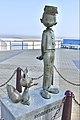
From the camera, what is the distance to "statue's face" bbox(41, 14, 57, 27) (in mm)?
3465

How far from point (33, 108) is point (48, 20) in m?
1.42

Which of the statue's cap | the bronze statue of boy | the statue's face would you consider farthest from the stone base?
the statue's cap

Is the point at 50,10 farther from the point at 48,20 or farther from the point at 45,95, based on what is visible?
Result: the point at 45,95

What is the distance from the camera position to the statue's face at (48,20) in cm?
346

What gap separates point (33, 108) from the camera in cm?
331

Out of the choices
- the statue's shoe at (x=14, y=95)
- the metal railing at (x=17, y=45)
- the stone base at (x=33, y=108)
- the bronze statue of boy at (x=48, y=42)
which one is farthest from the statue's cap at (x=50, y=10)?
the metal railing at (x=17, y=45)

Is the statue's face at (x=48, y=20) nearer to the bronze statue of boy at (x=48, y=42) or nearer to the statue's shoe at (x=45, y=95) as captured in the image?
the bronze statue of boy at (x=48, y=42)

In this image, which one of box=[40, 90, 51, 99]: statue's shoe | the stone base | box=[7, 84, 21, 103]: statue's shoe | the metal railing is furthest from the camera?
the metal railing

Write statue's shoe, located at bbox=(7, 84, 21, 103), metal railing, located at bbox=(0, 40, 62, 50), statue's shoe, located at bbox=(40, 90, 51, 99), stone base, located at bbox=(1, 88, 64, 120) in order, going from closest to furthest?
stone base, located at bbox=(1, 88, 64, 120) < statue's shoe, located at bbox=(7, 84, 21, 103) < statue's shoe, located at bbox=(40, 90, 51, 99) < metal railing, located at bbox=(0, 40, 62, 50)

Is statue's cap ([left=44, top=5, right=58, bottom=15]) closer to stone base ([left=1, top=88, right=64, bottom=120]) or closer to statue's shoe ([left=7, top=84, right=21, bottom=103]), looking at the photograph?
statue's shoe ([left=7, top=84, right=21, bottom=103])

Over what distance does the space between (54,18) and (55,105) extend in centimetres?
149

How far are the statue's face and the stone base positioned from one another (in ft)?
4.19

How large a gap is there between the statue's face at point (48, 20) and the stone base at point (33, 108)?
1.28 metres

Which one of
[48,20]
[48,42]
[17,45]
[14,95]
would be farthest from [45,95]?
[17,45]
